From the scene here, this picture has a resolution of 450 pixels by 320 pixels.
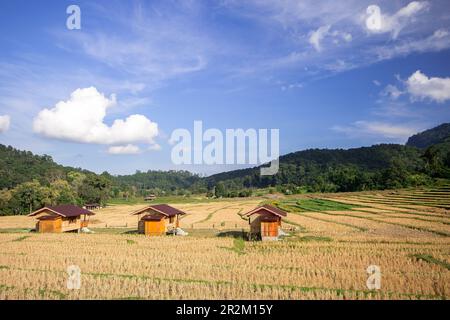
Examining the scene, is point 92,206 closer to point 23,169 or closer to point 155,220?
point 23,169

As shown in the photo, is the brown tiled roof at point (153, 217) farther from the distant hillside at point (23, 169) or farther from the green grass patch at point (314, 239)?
the distant hillside at point (23, 169)

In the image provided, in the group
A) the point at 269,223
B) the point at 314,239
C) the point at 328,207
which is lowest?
the point at 314,239

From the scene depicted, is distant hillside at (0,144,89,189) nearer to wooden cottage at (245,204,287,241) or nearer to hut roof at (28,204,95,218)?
hut roof at (28,204,95,218)

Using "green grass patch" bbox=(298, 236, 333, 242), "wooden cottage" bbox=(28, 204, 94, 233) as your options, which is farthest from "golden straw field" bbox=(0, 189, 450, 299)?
"wooden cottage" bbox=(28, 204, 94, 233)

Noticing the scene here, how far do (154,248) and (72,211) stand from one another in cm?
2035

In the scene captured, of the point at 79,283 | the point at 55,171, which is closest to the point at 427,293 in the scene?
the point at 79,283

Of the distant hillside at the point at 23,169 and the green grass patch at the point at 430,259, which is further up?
the distant hillside at the point at 23,169

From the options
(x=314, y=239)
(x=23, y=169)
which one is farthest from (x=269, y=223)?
(x=23, y=169)

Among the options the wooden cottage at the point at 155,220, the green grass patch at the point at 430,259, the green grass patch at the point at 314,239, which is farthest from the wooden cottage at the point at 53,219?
the green grass patch at the point at 430,259

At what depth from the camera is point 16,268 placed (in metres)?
22.1

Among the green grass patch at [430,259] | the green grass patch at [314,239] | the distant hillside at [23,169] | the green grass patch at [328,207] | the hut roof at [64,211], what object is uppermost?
the distant hillside at [23,169]

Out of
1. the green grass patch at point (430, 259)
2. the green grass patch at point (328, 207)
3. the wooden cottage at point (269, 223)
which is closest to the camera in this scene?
the green grass patch at point (430, 259)
